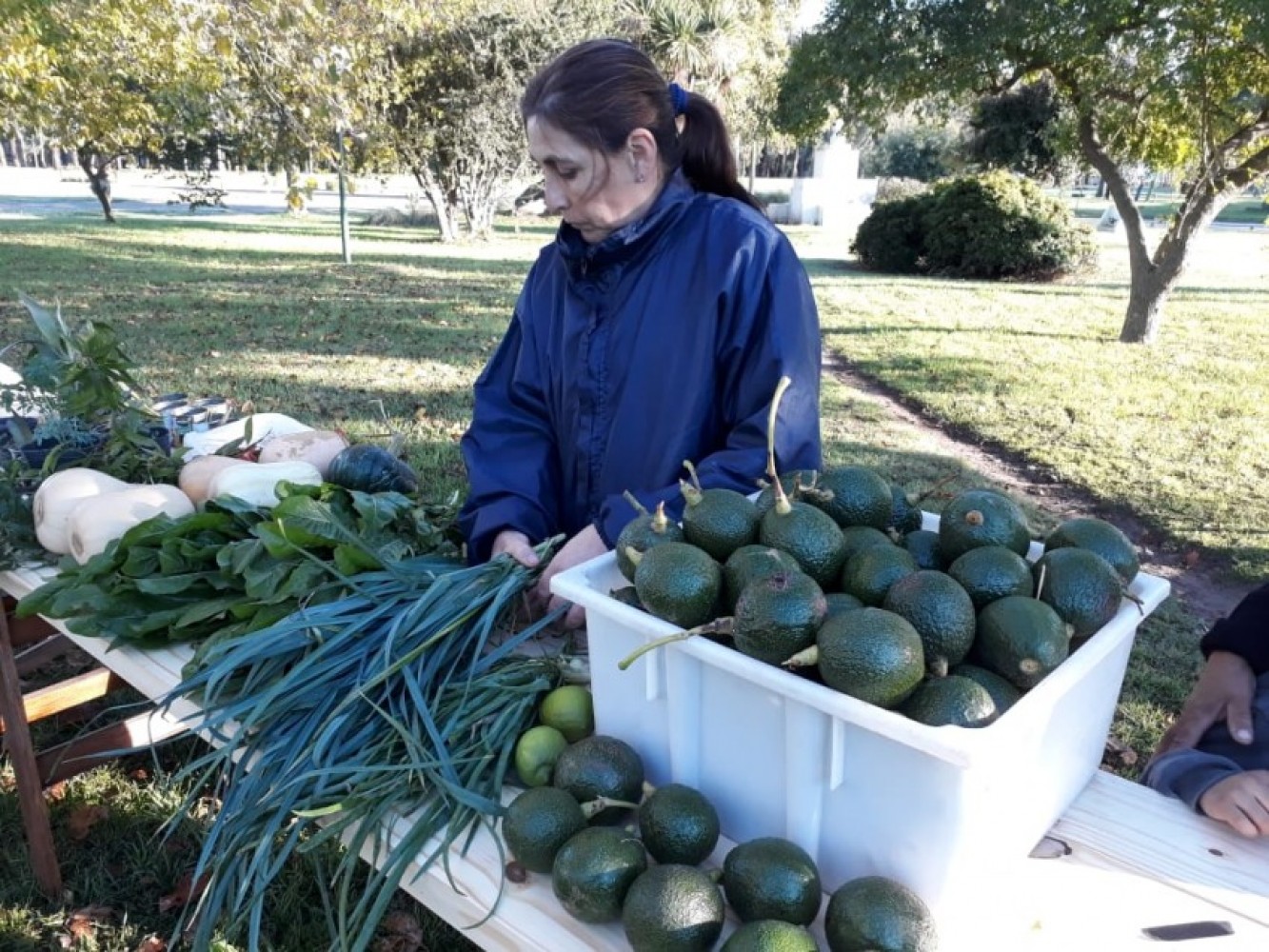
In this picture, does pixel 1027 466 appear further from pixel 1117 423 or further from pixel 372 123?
pixel 372 123

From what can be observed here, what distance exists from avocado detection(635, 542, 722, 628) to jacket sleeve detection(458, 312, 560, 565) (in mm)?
930

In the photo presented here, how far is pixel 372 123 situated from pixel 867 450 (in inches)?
257

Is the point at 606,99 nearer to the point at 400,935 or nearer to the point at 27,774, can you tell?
the point at 400,935

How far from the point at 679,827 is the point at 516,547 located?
0.86 metres

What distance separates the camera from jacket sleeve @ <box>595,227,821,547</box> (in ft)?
6.10

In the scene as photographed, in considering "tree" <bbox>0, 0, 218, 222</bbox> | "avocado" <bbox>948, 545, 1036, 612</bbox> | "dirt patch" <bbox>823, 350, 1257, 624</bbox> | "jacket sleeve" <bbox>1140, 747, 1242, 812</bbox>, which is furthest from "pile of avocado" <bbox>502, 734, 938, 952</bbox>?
"tree" <bbox>0, 0, 218, 222</bbox>

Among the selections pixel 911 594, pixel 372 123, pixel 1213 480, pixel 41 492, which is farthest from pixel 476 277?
pixel 911 594

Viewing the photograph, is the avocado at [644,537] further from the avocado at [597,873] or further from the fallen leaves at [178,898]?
the fallen leaves at [178,898]

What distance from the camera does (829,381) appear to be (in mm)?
8031

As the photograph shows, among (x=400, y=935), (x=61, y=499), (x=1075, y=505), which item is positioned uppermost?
(x=61, y=499)

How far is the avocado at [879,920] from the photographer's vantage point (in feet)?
3.16

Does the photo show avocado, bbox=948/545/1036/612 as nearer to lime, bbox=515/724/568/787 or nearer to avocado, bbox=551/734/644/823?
avocado, bbox=551/734/644/823

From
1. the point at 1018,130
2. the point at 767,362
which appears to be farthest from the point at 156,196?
the point at 767,362

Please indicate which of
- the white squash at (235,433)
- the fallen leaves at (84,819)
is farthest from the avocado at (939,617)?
the fallen leaves at (84,819)
